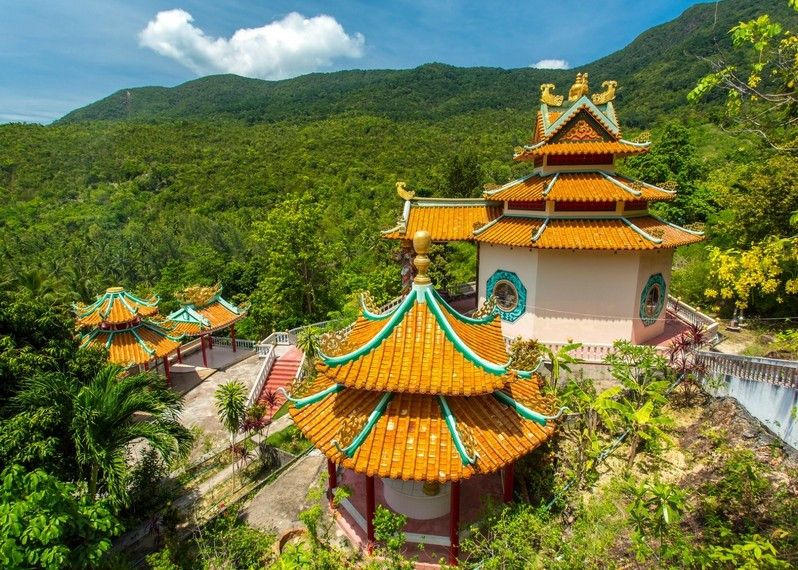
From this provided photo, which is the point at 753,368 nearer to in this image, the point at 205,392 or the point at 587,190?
the point at 587,190

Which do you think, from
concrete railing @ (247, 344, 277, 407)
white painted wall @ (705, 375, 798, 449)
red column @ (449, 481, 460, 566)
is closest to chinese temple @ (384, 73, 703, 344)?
white painted wall @ (705, 375, 798, 449)

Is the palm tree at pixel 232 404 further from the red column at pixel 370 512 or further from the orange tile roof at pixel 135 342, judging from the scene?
the red column at pixel 370 512

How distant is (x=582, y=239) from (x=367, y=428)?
9.56 m

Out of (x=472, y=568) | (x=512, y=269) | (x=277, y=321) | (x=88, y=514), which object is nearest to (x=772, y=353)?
(x=512, y=269)

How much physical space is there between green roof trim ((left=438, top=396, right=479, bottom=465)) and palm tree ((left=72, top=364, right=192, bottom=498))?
6.43 m

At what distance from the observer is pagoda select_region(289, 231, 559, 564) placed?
26.5 feet

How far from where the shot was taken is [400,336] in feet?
29.3

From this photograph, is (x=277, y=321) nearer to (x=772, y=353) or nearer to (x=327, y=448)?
(x=327, y=448)

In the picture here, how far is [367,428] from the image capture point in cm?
848

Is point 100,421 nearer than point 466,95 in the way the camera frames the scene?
Yes

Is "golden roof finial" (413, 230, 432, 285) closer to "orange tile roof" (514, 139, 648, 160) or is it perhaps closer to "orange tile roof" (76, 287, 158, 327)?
"orange tile roof" (514, 139, 648, 160)

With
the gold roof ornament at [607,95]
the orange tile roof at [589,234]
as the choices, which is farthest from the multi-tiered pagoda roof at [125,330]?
the gold roof ornament at [607,95]

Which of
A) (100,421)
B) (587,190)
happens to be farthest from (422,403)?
(587,190)

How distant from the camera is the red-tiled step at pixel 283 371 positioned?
21531mm
